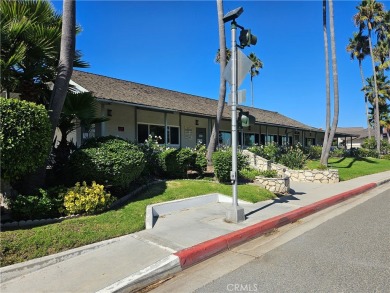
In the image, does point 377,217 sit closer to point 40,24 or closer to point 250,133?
point 40,24

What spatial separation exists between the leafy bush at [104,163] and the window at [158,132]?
856 centimetres

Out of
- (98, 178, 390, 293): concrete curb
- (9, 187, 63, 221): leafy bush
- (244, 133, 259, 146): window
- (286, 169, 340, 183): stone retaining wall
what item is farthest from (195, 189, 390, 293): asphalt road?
(244, 133, 259, 146): window

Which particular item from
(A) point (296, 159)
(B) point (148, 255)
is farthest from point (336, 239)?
(A) point (296, 159)

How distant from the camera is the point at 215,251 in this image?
17.9 feet

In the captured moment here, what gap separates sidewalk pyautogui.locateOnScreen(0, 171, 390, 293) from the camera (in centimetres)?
407

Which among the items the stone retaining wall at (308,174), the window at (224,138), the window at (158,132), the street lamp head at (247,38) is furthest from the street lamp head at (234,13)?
the window at (224,138)

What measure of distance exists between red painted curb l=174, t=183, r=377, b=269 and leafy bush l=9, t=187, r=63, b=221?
282 centimetres

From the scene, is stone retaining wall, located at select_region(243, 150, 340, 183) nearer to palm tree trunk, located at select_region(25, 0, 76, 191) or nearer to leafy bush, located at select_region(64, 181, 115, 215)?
leafy bush, located at select_region(64, 181, 115, 215)

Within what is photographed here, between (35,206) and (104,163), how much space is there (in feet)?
5.74

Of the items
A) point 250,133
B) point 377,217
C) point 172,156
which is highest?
point 250,133

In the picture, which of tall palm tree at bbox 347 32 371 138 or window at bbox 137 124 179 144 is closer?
window at bbox 137 124 179 144

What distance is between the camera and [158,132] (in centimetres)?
1791

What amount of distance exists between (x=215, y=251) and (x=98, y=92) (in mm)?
10709

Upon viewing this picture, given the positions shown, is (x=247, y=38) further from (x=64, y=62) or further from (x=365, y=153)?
(x=365, y=153)
